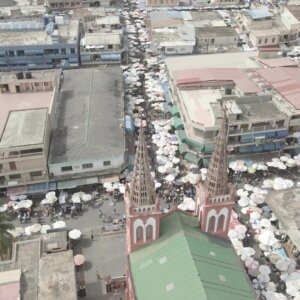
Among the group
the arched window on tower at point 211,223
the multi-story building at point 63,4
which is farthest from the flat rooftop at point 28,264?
the multi-story building at point 63,4

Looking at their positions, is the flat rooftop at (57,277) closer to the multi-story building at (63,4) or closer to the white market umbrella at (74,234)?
the white market umbrella at (74,234)

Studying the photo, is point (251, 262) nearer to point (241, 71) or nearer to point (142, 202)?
point (142, 202)

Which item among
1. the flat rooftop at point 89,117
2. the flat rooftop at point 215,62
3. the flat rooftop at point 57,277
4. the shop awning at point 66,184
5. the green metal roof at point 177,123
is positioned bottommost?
the shop awning at point 66,184

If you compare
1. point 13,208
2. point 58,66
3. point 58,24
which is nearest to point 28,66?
point 58,66

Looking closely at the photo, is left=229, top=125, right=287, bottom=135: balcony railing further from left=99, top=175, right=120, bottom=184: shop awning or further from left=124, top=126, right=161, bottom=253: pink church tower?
left=124, top=126, right=161, bottom=253: pink church tower

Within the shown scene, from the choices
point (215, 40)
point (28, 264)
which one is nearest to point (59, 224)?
point (28, 264)

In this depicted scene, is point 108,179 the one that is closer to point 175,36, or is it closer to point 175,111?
point 175,111

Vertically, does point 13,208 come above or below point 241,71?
below
